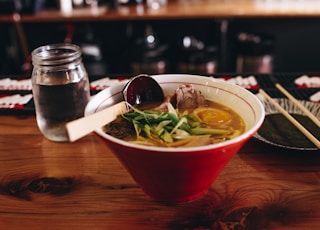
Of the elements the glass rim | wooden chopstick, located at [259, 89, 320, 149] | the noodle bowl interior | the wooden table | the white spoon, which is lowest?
the wooden table

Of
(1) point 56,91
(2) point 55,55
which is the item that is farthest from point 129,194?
(2) point 55,55

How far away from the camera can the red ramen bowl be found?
70 centimetres

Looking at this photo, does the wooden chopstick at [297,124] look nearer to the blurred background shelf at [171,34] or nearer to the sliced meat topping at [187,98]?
the sliced meat topping at [187,98]

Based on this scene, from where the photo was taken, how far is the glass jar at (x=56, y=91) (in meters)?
1.08

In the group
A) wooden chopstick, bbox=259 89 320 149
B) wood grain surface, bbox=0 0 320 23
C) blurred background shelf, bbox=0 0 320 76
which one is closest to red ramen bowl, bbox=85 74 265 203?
wooden chopstick, bbox=259 89 320 149

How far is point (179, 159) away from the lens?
0.70 m

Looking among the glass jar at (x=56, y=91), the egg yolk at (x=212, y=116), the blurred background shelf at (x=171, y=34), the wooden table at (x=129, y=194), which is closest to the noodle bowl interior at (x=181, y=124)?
the egg yolk at (x=212, y=116)

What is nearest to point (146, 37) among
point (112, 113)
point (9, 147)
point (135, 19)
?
point (135, 19)

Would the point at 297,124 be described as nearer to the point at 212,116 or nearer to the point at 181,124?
the point at 212,116

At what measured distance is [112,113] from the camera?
2.74 ft

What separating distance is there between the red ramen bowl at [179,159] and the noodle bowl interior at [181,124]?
4 centimetres

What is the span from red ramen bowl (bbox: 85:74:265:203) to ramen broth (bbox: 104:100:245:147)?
0.03m

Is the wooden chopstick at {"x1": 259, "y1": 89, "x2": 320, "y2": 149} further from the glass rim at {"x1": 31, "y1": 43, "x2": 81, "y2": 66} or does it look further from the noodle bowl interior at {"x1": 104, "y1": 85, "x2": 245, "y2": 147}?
the glass rim at {"x1": 31, "y1": 43, "x2": 81, "y2": 66}

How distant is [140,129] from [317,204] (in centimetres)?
38
